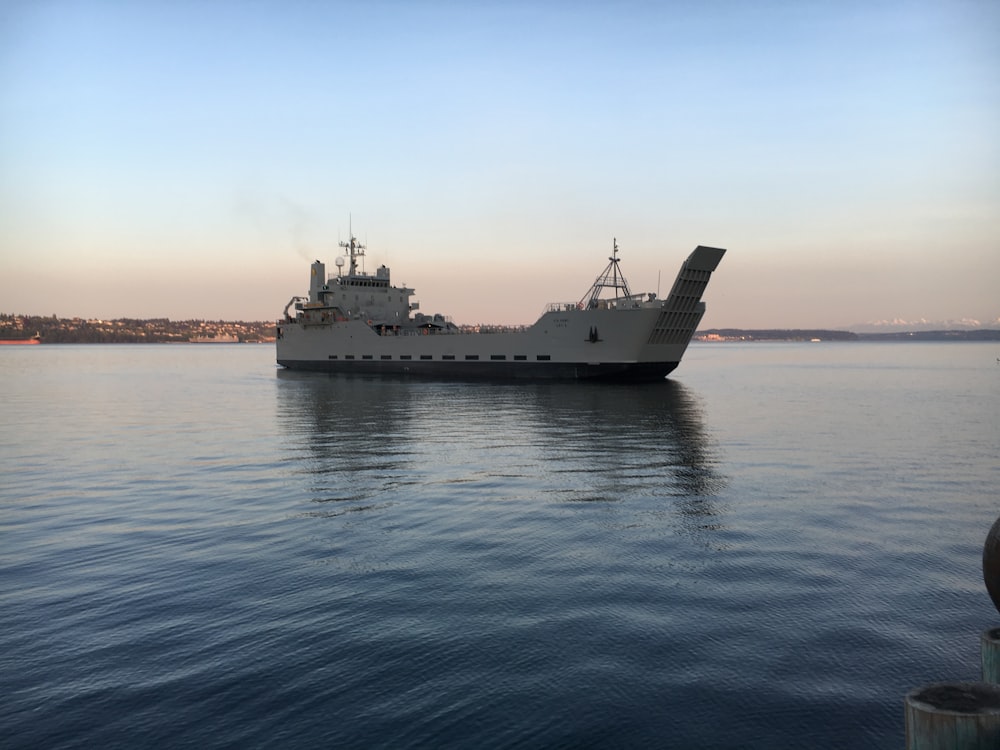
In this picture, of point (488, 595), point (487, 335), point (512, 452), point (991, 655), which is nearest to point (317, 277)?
point (487, 335)

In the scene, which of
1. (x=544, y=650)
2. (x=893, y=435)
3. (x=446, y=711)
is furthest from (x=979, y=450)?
(x=446, y=711)

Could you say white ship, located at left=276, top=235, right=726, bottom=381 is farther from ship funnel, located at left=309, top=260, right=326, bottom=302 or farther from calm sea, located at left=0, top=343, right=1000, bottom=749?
calm sea, located at left=0, top=343, right=1000, bottom=749

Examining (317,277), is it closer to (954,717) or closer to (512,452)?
(512,452)

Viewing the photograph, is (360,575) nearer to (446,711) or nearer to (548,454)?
(446,711)

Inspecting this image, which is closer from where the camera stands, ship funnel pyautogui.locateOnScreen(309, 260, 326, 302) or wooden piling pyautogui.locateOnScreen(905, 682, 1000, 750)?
wooden piling pyautogui.locateOnScreen(905, 682, 1000, 750)

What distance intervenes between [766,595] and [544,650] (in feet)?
11.9

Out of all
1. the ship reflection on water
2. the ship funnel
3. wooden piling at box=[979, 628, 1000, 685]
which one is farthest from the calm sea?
the ship funnel

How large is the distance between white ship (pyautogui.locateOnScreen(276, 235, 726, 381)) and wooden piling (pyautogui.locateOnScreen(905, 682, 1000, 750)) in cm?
4371

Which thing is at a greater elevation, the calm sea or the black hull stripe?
the black hull stripe

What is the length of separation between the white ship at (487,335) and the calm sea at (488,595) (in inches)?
1102

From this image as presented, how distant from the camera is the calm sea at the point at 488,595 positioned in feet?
20.8

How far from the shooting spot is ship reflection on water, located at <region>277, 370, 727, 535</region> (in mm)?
15922

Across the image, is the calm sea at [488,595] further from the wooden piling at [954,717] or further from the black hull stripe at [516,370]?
the black hull stripe at [516,370]

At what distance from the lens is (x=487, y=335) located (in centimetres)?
5888
